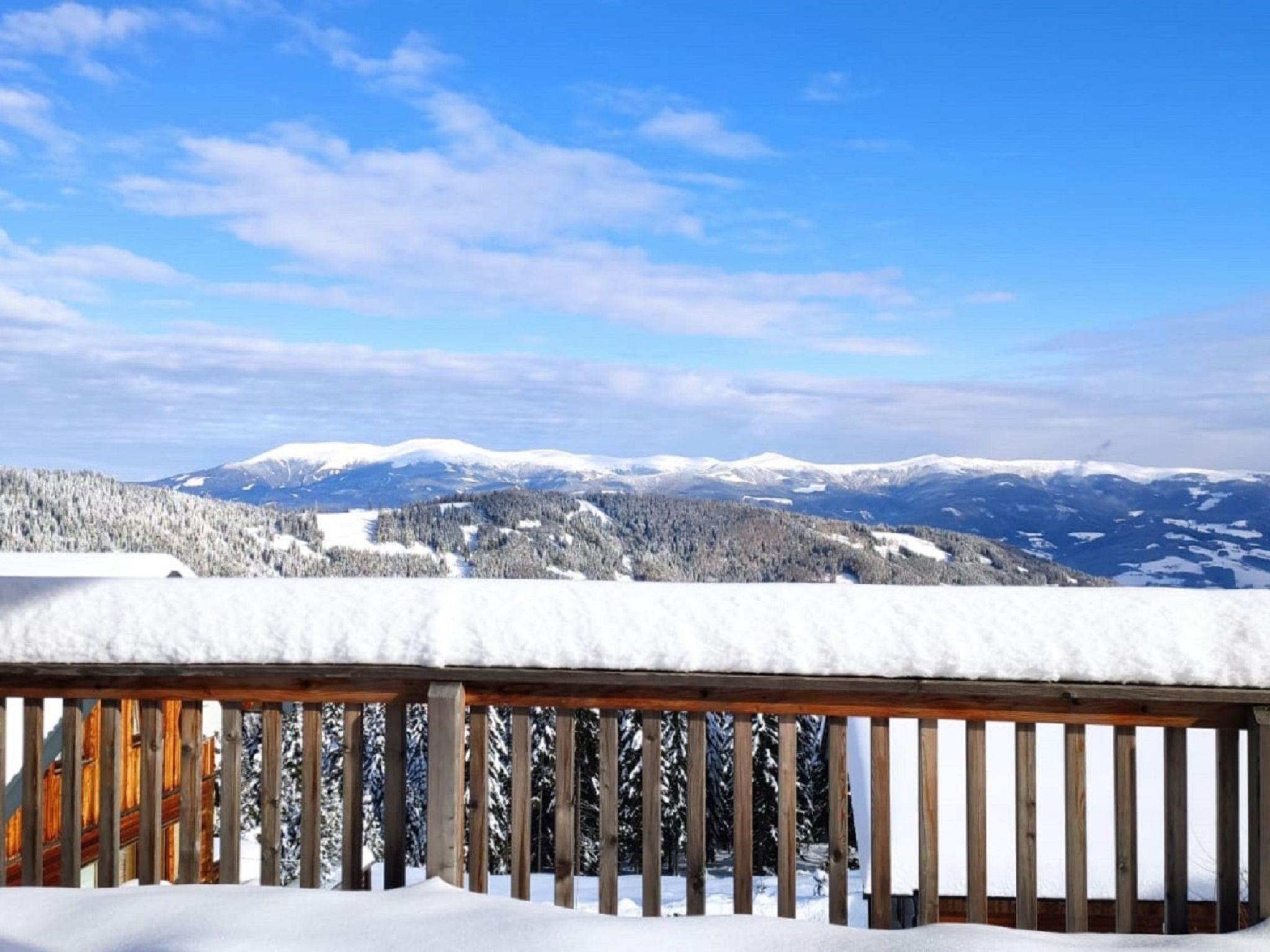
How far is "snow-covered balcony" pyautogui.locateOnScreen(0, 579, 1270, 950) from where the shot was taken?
1.90 metres

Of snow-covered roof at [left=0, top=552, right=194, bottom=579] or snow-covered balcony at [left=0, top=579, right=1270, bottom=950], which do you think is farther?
snow-covered roof at [left=0, top=552, right=194, bottom=579]

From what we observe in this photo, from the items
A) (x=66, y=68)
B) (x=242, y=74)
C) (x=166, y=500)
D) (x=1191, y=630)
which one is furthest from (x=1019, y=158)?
(x=166, y=500)

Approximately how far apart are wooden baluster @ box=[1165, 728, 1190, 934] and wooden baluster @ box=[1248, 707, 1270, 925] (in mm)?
124

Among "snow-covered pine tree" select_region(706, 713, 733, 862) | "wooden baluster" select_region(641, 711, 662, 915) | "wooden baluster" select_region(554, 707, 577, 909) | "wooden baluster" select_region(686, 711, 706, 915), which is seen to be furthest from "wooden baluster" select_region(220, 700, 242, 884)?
"snow-covered pine tree" select_region(706, 713, 733, 862)

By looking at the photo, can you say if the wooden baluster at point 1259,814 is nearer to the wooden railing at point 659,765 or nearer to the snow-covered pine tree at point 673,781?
the wooden railing at point 659,765

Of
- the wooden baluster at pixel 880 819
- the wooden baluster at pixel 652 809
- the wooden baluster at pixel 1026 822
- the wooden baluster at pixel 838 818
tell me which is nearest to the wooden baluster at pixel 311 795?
the wooden baluster at pixel 652 809

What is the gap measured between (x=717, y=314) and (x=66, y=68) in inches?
5447

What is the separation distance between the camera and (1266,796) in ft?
6.31

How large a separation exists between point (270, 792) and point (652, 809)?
96 centimetres

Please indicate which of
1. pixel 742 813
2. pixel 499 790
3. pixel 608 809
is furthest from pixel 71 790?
pixel 499 790

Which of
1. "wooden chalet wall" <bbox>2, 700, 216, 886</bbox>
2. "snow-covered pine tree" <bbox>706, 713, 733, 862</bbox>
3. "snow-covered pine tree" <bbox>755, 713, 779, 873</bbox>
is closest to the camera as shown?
"wooden chalet wall" <bbox>2, 700, 216, 886</bbox>

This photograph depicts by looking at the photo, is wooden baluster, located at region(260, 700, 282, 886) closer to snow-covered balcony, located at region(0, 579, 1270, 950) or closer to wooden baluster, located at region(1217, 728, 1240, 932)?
snow-covered balcony, located at region(0, 579, 1270, 950)

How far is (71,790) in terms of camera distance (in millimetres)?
2287

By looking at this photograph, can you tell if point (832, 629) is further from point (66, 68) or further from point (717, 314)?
point (717, 314)
